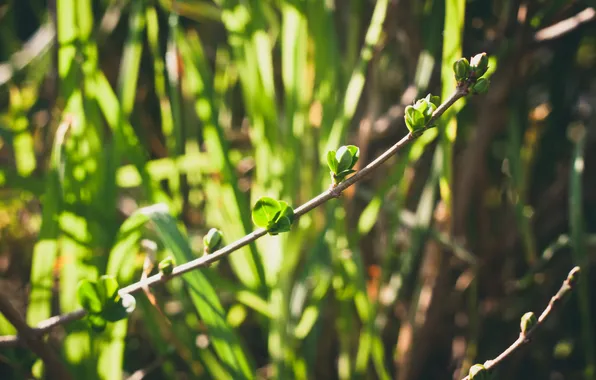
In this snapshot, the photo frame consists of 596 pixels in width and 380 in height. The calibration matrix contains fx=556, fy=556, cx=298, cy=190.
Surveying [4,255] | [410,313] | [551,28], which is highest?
[4,255]

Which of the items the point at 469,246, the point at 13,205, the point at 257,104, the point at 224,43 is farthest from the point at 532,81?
the point at 13,205

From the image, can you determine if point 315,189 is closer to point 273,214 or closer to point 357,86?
point 357,86

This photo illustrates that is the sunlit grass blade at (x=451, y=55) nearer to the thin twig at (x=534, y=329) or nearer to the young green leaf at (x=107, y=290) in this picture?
the thin twig at (x=534, y=329)

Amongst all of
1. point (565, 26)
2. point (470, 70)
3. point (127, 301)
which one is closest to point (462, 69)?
point (470, 70)

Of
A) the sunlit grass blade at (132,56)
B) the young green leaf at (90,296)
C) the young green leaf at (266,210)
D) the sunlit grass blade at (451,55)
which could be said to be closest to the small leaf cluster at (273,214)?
the young green leaf at (266,210)

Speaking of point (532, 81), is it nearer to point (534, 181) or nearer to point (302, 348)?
point (534, 181)
